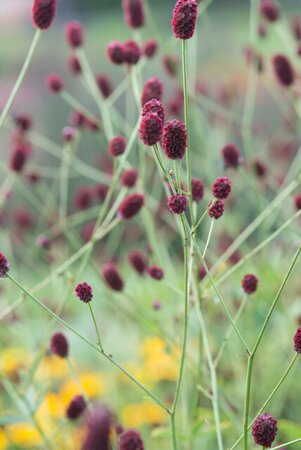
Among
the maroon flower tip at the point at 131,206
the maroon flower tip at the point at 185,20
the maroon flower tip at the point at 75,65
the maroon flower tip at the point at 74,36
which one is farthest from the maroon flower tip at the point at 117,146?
the maroon flower tip at the point at 75,65

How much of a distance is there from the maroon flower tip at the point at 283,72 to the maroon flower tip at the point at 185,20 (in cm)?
49

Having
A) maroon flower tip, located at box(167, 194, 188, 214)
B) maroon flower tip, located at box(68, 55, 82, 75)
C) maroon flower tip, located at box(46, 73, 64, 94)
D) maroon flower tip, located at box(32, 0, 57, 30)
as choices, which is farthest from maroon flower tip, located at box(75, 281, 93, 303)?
maroon flower tip, located at box(68, 55, 82, 75)

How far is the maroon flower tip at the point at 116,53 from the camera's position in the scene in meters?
1.08

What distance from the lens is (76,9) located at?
6.29 m

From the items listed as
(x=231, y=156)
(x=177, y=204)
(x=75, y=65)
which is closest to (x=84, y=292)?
(x=177, y=204)

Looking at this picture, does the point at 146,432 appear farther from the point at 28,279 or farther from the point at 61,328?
the point at 28,279

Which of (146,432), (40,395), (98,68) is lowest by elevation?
(40,395)

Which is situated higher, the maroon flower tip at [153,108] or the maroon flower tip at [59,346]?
the maroon flower tip at [153,108]

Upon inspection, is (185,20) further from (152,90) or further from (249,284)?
(249,284)

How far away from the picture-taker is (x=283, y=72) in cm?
124

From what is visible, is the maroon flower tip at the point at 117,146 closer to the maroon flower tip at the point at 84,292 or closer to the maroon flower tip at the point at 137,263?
the maroon flower tip at the point at 137,263

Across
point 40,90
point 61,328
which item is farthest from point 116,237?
point 40,90

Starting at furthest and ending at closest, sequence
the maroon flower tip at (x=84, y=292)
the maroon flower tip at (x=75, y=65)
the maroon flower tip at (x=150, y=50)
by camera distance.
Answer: the maroon flower tip at (x=75, y=65) → the maroon flower tip at (x=150, y=50) → the maroon flower tip at (x=84, y=292)

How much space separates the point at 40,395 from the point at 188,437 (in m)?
0.23
